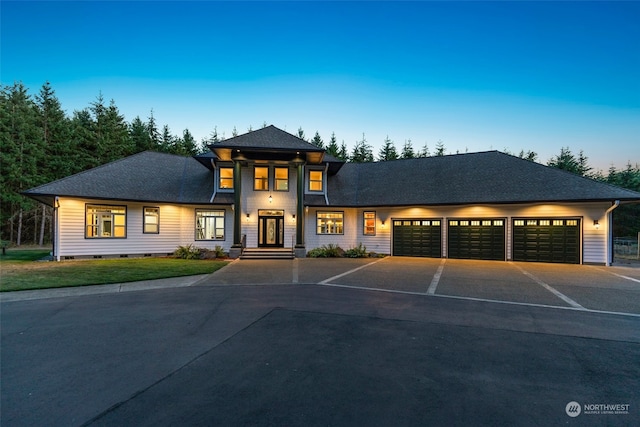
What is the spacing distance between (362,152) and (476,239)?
1042 inches

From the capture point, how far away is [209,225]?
18312 millimetres

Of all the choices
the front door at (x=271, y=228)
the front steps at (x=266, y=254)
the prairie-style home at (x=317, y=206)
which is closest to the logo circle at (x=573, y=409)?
the front steps at (x=266, y=254)

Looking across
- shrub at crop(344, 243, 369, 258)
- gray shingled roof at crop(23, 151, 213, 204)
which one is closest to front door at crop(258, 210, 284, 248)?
gray shingled roof at crop(23, 151, 213, 204)

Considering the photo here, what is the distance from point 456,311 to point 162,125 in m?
42.8

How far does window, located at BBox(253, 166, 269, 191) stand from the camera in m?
18.7

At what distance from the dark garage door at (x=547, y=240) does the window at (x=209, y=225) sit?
18.2 metres

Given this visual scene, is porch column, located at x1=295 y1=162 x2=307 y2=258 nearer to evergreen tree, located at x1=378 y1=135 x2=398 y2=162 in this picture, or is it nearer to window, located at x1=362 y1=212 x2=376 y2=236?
window, located at x1=362 y1=212 x2=376 y2=236

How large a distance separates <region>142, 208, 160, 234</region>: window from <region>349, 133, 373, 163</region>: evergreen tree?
92.8 feet

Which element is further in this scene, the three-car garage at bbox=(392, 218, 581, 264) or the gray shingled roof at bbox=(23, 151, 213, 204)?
the three-car garage at bbox=(392, 218, 581, 264)

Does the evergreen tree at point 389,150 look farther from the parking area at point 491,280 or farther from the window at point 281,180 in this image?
the parking area at point 491,280

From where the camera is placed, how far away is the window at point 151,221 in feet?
55.0

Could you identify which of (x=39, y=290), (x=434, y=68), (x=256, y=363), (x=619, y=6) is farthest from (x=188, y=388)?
(x=434, y=68)

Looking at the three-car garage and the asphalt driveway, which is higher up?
the three-car garage

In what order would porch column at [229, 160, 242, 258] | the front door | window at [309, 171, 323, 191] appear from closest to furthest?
porch column at [229, 160, 242, 258]
the front door
window at [309, 171, 323, 191]
